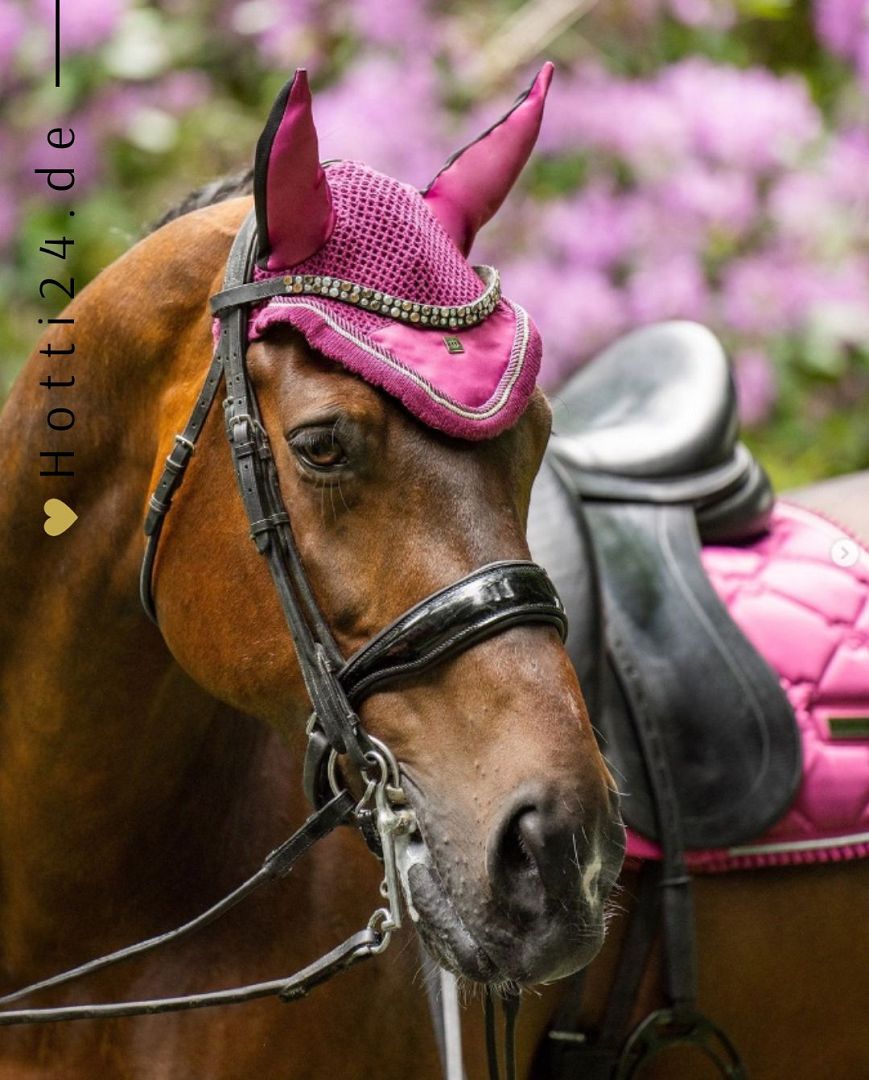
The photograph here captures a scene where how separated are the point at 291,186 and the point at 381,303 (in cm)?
14

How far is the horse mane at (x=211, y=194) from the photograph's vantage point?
1.77 m

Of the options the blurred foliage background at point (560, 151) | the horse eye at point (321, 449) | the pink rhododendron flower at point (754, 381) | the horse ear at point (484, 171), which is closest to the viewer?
the horse eye at point (321, 449)

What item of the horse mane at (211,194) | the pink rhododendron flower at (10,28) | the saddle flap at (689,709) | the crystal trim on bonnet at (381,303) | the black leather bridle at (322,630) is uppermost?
the pink rhododendron flower at (10,28)

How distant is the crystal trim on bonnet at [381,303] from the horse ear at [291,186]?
0.10 ft

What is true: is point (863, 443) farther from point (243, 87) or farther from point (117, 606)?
point (117, 606)

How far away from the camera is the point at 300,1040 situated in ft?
5.44

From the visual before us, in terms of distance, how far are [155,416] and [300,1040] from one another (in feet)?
2.48

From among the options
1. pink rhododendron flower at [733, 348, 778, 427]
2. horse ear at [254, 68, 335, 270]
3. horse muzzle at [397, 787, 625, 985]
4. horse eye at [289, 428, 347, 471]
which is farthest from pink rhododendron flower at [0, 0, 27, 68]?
horse muzzle at [397, 787, 625, 985]

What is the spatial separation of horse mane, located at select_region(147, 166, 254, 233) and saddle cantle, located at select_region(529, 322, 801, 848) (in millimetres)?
558

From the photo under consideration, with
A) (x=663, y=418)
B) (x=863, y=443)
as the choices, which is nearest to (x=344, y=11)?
(x=863, y=443)

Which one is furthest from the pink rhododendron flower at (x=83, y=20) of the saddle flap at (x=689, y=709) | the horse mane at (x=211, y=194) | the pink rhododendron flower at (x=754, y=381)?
the saddle flap at (x=689, y=709)

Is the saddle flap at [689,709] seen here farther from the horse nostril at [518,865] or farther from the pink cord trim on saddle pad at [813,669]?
the horse nostril at [518,865]

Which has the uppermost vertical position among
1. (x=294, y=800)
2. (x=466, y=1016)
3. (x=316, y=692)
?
(x=316, y=692)

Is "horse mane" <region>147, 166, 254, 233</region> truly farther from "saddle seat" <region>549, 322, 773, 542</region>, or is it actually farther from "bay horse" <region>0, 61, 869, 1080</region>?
"saddle seat" <region>549, 322, 773, 542</region>
